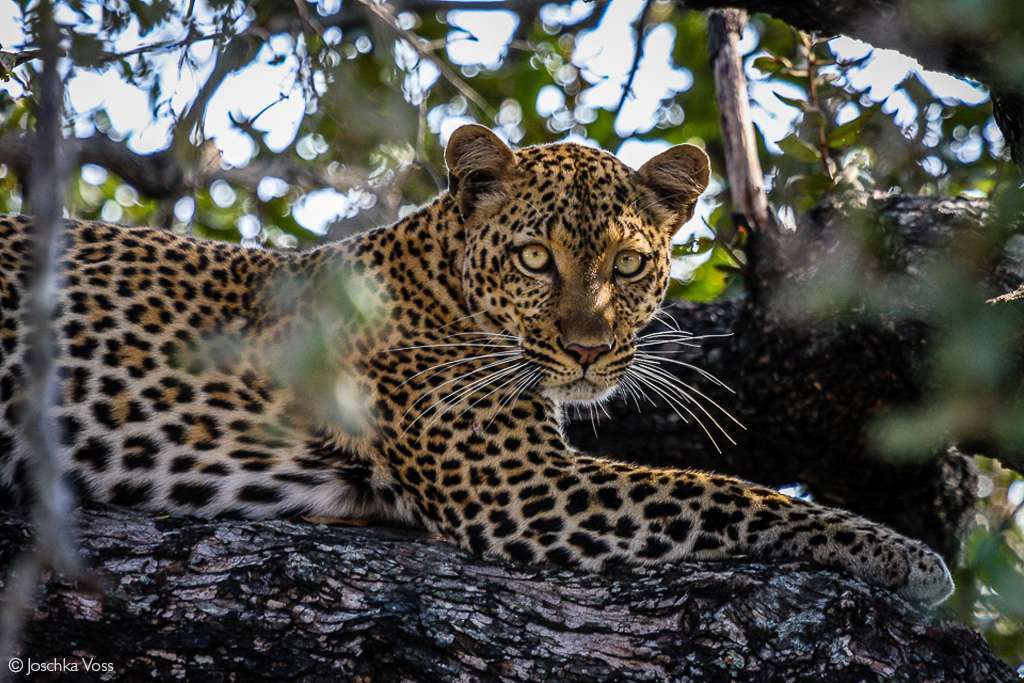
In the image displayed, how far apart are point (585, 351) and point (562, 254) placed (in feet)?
1.63

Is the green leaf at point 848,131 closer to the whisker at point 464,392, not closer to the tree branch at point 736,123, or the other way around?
the tree branch at point 736,123

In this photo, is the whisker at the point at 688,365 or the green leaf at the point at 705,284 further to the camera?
the green leaf at the point at 705,284

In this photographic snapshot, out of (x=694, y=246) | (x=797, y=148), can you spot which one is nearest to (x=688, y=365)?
(x=694, y=246)

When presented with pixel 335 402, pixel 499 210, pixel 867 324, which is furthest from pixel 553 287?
pixel 867 324

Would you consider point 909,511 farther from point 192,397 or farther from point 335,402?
point 192,397

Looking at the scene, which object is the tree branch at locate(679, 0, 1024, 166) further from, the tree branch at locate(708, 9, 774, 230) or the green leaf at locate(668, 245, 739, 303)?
the green leaf at locate(668, 245, 739, 303)

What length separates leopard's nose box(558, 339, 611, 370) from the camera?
18.7 feet

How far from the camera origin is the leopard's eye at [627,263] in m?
6.00

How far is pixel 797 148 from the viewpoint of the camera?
6.64 m

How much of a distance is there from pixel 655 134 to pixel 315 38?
98.8 inches

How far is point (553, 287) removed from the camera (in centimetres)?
588

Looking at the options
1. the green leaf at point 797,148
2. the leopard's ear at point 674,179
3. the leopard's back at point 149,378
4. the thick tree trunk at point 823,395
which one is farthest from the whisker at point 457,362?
the green leaf at point 797,148

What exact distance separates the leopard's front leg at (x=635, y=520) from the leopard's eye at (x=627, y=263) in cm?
92

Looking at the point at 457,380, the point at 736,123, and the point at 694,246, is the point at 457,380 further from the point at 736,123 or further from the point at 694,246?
the point at 736,123
